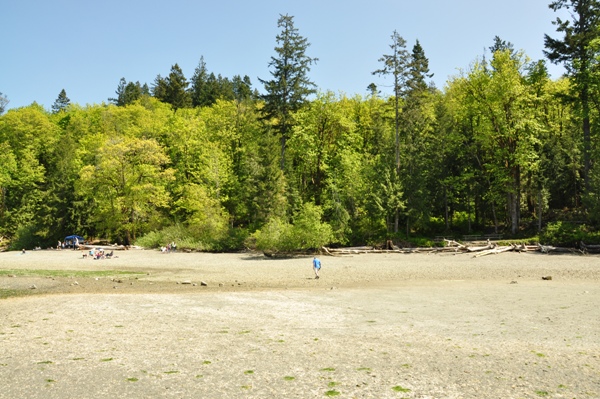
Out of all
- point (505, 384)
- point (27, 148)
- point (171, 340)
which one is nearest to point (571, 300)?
point (505, 384)

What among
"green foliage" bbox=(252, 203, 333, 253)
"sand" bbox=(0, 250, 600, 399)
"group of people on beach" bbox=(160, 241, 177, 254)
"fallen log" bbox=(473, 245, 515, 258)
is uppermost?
"green foliage" bbox=(252, 203, 333, 253)

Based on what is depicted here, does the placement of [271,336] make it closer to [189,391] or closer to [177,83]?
[189,391]

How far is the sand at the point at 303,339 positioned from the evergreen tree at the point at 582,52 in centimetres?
2408

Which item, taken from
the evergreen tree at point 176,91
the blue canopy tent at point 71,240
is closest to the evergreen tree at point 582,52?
the blue canopy tent at point 71,240

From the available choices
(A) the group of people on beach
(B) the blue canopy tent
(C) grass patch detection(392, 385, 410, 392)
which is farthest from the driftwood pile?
(B) the blue canopy tent

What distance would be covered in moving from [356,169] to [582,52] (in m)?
25.2

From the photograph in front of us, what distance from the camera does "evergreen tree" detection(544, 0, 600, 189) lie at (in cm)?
3825

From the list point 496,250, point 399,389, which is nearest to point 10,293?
point 399,389

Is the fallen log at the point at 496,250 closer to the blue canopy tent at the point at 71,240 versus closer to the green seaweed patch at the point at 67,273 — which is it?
the green seaweed patch at the point at 67,273

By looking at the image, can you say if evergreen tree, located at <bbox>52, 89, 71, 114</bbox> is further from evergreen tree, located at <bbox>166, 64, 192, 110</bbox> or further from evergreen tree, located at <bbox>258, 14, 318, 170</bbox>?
evergreen tree, located at <bbox>258, 14, 318, 170</bbox>

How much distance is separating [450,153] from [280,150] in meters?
21.2

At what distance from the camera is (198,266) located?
31016mm

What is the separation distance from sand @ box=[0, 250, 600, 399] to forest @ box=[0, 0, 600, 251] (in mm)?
19248

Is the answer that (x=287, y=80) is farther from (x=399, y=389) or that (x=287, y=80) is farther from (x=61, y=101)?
(x=61, y=101)
